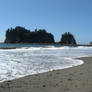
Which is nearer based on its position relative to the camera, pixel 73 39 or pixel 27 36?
pixel 27 36

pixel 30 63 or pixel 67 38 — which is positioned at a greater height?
pixel 67 38

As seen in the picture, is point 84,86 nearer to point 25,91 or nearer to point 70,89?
point 70,89

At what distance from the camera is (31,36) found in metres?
129

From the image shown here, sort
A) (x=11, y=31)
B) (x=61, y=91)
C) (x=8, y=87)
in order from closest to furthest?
1. (x=61, y=91)
2. (x=8, y=87)
3. (x=11, y=31)

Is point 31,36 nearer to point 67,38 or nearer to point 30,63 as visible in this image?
point 67,38

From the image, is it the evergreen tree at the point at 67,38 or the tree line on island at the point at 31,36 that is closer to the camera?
the tree line on island at the point at 31,36

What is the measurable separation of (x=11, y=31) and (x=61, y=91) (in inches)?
4737

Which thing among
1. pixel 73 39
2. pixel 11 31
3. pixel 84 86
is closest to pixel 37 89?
pixel 84 86

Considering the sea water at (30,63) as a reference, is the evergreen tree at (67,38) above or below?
above

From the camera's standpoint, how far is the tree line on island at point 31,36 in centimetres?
12262

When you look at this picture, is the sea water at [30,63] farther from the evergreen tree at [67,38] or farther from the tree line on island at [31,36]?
the evergreen tree at [67,38]

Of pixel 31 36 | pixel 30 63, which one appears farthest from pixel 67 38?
pixel 30 63

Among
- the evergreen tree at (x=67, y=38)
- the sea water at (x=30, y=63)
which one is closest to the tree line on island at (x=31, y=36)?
the evergreen tree at (x=67, y=38)

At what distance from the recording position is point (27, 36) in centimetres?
12744
